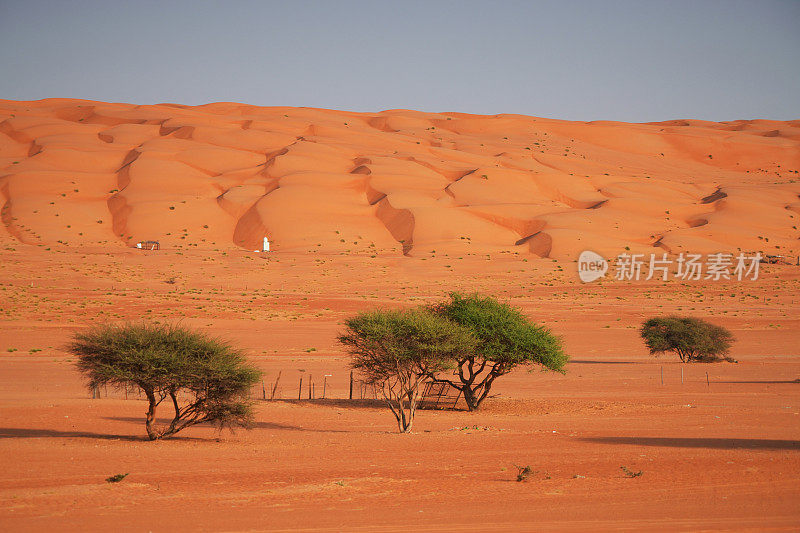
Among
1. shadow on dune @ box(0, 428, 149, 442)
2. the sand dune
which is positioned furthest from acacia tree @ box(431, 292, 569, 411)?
the sand dune

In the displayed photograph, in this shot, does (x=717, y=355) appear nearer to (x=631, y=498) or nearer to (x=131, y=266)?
(x=631, y=498)

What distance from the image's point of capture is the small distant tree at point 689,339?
108 ft

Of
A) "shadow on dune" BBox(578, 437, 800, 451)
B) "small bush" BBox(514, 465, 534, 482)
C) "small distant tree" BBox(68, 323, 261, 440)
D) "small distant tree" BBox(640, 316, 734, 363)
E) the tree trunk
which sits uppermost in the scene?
"small distant tree" BBox(640, 316, 734, 363)

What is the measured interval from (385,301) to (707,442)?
1270 inches

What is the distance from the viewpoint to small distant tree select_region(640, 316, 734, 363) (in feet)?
108

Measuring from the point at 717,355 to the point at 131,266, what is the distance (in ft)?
129

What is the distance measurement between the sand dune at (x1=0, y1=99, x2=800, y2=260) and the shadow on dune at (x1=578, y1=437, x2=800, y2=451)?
49.9 meters

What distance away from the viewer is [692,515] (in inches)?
345

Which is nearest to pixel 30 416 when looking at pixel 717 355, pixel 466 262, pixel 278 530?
pixel 278 530

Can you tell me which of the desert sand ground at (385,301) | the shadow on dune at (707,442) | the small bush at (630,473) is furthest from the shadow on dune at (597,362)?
the small bush at (630,473)

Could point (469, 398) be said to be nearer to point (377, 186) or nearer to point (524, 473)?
point (524, 473)

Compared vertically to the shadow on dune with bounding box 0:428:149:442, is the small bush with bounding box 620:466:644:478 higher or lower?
higher

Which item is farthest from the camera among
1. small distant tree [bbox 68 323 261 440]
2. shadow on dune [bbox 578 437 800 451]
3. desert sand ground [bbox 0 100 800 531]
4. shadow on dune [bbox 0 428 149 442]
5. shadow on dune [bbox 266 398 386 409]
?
shadow on dune [bbox 266 398 386 409]

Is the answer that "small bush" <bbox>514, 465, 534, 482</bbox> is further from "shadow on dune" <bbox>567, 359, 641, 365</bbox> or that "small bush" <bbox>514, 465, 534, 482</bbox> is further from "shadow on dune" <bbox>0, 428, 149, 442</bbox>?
"shadow on dune" <bbox>567, 359, 641, 365</bbox>
